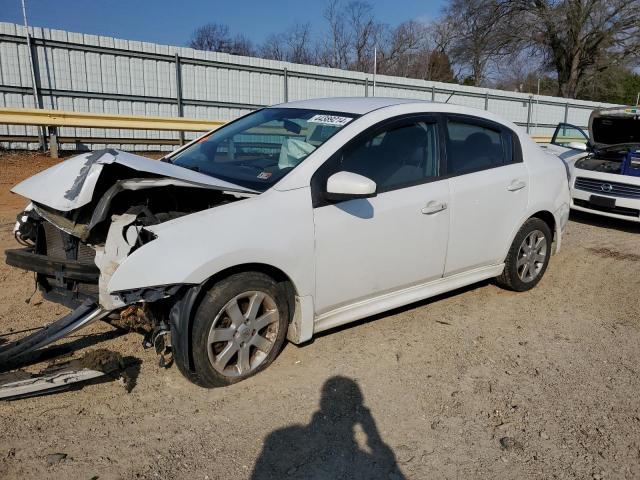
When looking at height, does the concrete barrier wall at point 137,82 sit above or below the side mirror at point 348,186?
above

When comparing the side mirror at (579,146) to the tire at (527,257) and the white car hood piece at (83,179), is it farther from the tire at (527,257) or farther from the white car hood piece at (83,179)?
the white car hood piece at (83,179)

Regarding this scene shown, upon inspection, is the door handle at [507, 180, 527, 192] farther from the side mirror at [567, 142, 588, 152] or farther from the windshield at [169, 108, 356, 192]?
the side mirror at [567, 142, 588, 152]

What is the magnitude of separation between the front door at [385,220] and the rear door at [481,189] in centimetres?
14

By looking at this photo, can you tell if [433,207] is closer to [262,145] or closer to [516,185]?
[516,185]

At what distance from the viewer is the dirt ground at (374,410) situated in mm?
2621

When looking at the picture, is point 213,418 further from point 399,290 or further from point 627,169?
point 627,169

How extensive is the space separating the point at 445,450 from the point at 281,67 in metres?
A: 15.1

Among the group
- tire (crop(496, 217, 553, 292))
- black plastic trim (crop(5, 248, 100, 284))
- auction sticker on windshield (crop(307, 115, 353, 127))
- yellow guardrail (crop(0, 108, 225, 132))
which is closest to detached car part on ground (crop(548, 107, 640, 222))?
tire (crop(496, 217, 553, 292))

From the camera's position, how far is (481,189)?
4.29 meters

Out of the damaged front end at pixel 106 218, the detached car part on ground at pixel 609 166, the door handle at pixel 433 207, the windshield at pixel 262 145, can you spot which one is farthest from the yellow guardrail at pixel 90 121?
the door handle at pixel 433 207

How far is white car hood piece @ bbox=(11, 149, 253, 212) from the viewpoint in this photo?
2.98m

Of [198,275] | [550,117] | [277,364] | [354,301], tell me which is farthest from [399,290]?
[550,117]

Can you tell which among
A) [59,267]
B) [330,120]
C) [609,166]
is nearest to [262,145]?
[330,120]

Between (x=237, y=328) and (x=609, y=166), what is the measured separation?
7.63 meters
